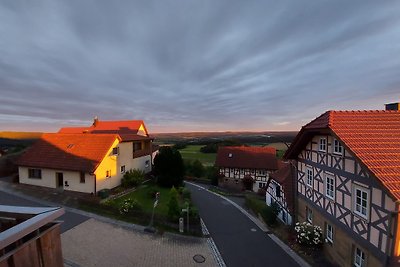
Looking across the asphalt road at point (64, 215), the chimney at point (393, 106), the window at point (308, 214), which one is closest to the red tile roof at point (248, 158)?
the window at point (308, 214)

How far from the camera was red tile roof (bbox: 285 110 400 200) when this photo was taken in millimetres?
9846

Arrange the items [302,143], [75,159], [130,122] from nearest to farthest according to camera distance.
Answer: [302,143]
[75,159]
[130,122]

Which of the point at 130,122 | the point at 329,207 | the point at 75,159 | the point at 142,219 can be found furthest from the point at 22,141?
the point at 329,207

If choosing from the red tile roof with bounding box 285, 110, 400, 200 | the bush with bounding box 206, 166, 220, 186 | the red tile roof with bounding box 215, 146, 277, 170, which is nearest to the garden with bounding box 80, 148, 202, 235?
the red tile roof with bounding box 285, 110, 400, 200

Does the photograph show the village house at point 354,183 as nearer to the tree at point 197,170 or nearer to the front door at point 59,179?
the front door at point 59,179

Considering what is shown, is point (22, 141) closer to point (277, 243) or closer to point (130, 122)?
point (130, 122)

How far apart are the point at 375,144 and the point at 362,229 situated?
3606mm

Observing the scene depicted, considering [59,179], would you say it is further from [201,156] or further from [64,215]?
[201,156]

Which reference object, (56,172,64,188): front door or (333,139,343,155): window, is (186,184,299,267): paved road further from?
(56,172,64,188): front door

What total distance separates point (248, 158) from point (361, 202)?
3110 cm

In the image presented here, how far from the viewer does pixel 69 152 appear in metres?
23.6

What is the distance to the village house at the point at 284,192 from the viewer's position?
747 inches

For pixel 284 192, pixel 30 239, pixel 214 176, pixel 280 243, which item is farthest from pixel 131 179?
pixel 30 239

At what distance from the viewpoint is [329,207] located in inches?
544
